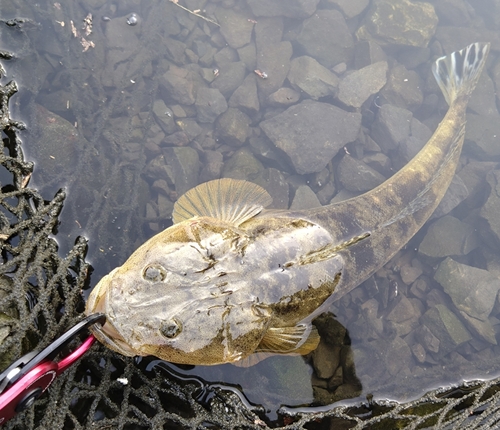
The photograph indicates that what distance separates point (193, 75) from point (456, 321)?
15.8ft

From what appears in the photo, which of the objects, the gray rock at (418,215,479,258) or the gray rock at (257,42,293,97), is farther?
the gray rock at (257,42,293,97)

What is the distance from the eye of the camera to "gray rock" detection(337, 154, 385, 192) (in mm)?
5734

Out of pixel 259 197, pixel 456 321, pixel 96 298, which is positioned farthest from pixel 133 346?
pixel 456 321

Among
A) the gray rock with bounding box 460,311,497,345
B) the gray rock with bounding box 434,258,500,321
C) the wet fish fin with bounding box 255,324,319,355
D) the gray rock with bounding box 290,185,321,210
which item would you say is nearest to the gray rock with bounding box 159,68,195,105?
the gray rock with bounding box 290,185,321,210

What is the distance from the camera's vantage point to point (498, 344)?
5.25 meters

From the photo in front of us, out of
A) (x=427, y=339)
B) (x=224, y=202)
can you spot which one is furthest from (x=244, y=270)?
(x=427, y=339)

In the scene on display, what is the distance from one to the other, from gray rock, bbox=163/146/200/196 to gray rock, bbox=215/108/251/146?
0.53 m

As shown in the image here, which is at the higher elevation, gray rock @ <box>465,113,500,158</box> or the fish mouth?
gray rock @ <box>465,113,500,158</box>

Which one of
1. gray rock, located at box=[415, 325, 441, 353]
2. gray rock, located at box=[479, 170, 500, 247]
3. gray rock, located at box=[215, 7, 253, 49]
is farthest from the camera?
gray rock, located at box=[215, 7, 253, 49]

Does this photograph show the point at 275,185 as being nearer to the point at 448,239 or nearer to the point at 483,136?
the point at 448,239

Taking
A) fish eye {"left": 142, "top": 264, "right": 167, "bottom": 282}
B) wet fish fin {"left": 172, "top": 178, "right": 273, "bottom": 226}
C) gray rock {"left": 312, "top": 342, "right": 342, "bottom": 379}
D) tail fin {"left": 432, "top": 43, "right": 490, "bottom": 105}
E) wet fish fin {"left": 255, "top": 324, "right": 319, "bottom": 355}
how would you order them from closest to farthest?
fish eye {"left": 142, "top": 264, "right": 167, "bottom": 282}
wet fish fin {"left": 255, "top": 324, "right": 319, "bottom": 355}
wet fish fin {"left": 172, "top": 178, "right": 273, "bottom": 226}
gray rock {"left": 312, "top": 342, "right": 342, "bottom": 379}
tail fin {"left": 432, "top": 43, "right": 490, "bottom": 105}

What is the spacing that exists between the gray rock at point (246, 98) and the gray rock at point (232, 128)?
14 centimetres

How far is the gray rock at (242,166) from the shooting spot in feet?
17.3

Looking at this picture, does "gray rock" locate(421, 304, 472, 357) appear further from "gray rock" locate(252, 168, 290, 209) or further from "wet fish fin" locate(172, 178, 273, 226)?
"wet fish fin" locate(172, 178, 273, 226)
